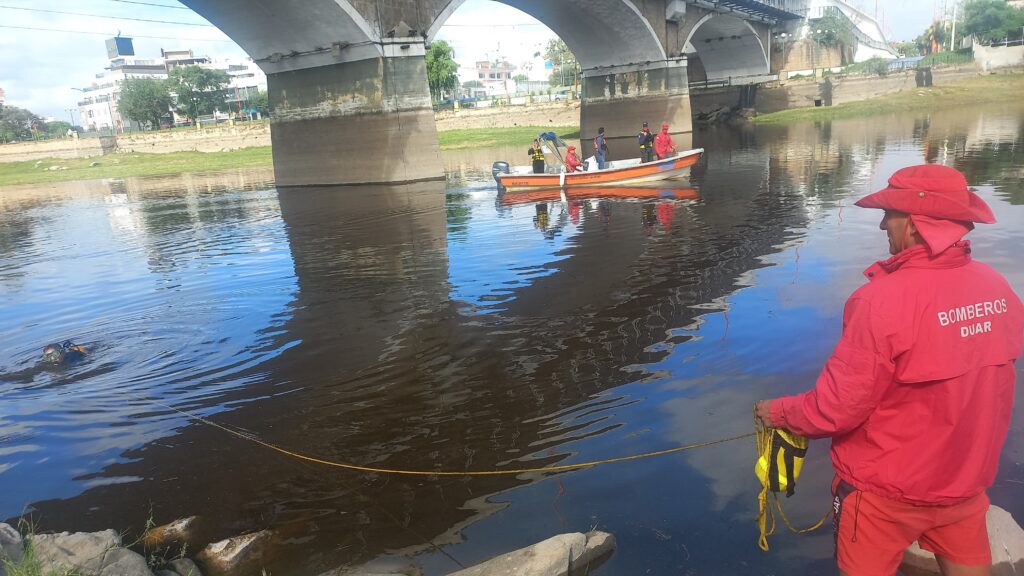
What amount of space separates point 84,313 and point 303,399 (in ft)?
22.6

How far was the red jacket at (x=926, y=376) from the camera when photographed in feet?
7.82

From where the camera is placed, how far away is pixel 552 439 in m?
5.60

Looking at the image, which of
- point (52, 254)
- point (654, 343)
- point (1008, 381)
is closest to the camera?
point (1008, 381)

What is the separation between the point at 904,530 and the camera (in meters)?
2.57

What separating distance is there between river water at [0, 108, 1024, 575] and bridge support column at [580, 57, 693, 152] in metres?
32.6

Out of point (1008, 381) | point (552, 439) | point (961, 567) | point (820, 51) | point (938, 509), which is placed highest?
point (820, 51)

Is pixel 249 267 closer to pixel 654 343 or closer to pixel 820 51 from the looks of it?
pixel 654 343

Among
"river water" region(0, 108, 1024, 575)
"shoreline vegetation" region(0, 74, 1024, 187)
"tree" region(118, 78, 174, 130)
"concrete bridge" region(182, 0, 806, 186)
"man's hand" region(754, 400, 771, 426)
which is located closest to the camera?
"man's hand" region(754, 400, 771, 426)

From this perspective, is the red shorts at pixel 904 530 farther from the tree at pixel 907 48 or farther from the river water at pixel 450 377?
the tree at pixel 907 48

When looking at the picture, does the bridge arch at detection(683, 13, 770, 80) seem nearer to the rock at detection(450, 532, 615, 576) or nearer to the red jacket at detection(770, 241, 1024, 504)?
the rock at detection(450, 532, 615, 576)

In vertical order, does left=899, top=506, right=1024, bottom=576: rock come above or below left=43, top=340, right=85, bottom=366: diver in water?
below

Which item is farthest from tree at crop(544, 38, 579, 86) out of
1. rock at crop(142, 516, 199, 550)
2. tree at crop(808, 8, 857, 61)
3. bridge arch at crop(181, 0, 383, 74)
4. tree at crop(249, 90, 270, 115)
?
rock at crop(142, 516, 199, 550)

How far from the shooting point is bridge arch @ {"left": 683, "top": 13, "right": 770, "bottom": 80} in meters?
61.8

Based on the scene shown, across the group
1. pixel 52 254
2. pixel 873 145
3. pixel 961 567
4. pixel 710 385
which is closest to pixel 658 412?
pixel 710 385
